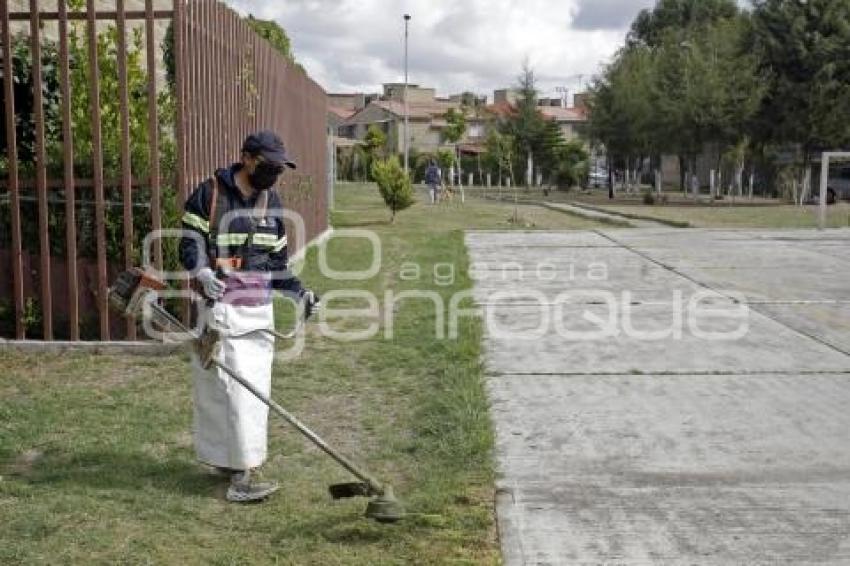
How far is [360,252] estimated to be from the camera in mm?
14578

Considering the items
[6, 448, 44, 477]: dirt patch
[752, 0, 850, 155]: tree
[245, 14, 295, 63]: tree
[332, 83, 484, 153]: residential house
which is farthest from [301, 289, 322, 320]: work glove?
[332, 83, 484, 153]: residential house

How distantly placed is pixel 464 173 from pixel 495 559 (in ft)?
196

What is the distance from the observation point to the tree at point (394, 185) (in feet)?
69.3

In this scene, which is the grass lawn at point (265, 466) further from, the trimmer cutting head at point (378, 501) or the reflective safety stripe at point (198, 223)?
the reflective safety stripe at point (198, 223)

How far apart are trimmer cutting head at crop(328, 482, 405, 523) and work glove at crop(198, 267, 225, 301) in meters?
0.97

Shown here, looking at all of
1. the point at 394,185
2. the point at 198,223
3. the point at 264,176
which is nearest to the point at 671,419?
the point at 264,176

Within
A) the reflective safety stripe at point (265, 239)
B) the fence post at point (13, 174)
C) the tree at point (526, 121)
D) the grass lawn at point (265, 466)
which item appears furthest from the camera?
the tree at point (526, 121)

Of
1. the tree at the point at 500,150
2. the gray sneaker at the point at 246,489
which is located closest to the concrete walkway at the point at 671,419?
the gray sneaker at the point at 246,489

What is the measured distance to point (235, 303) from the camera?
421 centimetres

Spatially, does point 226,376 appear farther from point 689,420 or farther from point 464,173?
point 464,173

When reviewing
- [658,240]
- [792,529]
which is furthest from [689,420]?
[658,240]

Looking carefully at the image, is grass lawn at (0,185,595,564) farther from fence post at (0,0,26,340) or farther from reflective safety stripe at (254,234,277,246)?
reflective safety stripe at (254,234,277,246)

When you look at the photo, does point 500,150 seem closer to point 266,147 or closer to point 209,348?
point 266,147

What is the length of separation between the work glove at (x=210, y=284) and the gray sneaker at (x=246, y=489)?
0.84 metres
